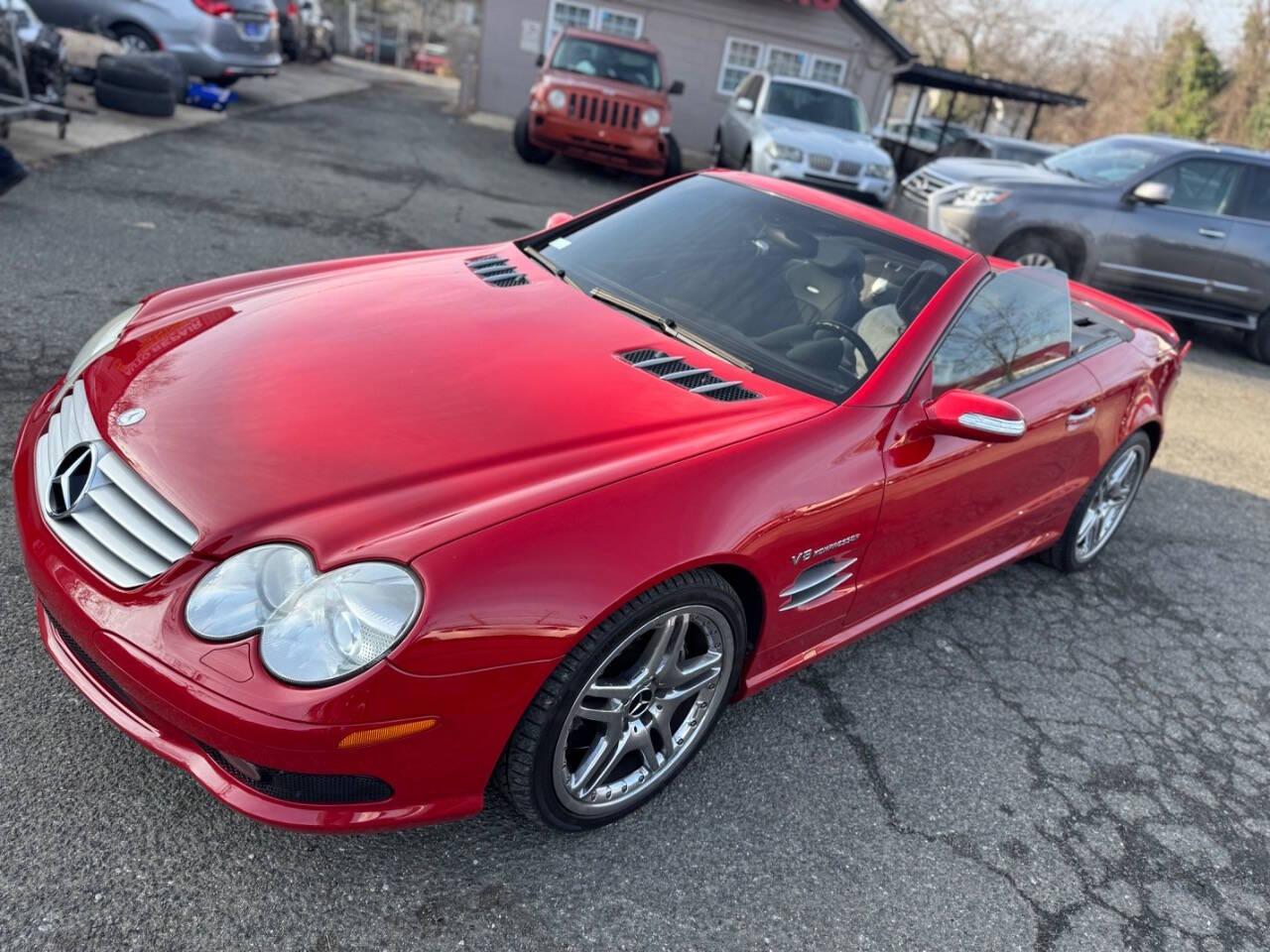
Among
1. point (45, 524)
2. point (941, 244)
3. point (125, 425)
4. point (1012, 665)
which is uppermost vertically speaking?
point (941, 244)

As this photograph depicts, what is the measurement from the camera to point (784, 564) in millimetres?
2516

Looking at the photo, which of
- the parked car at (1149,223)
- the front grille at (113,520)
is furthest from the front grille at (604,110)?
the front grille at (113,520)

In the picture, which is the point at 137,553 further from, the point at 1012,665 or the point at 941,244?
the point at 1012,665

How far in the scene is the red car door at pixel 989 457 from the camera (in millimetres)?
2879

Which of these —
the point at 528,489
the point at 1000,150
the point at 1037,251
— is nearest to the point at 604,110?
the point at 1037,251

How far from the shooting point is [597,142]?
12.1 metres

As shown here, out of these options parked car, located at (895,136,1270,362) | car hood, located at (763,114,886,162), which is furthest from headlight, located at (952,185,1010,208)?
car hood, located at (763,114,886,162)

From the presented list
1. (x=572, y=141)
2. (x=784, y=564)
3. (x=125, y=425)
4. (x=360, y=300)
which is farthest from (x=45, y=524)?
(x=572, y=141)

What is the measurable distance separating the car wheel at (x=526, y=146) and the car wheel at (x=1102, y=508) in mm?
9663

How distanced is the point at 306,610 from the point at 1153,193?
897 centimetres

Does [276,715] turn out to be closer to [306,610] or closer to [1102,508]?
[306,610]

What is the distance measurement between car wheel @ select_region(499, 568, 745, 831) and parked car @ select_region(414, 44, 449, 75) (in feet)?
92.4

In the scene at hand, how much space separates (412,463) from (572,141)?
10.8 m

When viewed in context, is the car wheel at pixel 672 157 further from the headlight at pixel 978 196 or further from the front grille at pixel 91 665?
the front grille at pixel 91 665
